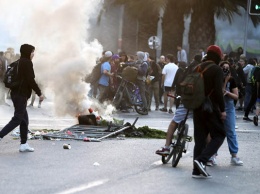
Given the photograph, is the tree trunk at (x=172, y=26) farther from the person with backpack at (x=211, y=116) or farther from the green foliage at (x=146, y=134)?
the person with backpack at (x=211, y=116)

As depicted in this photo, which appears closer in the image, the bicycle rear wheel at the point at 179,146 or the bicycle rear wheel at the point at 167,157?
the bicycle rear wheel at the point at 179,146

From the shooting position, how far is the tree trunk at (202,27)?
38.8m

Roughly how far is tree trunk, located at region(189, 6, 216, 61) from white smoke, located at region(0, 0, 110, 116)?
19556 mm

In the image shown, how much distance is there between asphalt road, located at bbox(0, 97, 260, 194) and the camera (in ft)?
33.6

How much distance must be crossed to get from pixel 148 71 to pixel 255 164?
44.6ft

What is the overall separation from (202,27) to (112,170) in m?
27.6

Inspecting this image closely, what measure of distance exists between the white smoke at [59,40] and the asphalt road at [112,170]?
2993 millimetres

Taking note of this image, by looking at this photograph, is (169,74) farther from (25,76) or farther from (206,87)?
(206,87)

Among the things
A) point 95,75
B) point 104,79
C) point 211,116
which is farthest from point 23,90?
point 104,79

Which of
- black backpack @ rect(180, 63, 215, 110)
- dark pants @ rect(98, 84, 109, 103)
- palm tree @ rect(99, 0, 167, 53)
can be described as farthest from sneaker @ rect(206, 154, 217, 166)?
palm tree @ rect(99, 0, 167, 53)

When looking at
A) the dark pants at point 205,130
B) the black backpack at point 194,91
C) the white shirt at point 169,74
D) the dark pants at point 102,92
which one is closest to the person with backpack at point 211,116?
the dark pants at point 205,130

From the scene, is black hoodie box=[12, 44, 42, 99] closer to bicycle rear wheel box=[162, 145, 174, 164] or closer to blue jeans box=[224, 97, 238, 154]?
bicycle rear wheel box=[162, 145, 174, 164]

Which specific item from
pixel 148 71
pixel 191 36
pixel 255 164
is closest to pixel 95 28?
pixel 191 36

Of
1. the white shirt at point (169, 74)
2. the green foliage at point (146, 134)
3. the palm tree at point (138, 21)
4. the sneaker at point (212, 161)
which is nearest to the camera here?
the sneaker at point (212, 161)
